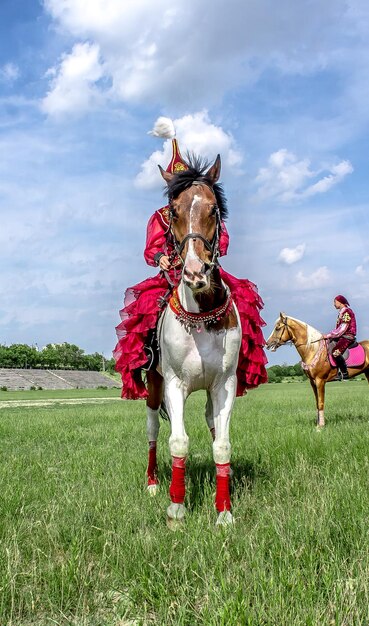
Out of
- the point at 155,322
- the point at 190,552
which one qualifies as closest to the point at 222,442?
the point at 190,552

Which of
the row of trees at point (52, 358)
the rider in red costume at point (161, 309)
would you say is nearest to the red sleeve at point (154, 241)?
the rider in red costume at point (161, 309)

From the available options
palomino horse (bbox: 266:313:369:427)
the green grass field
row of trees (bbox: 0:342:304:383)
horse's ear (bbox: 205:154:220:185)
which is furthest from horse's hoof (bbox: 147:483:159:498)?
row of trees (bbox: 0:342:304:383)

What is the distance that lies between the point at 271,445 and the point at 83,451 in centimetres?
332

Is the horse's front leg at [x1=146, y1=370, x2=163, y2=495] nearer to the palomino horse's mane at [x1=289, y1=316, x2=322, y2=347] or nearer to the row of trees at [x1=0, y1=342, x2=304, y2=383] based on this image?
the palomino horse's mane at [x1=289, y1=316, x2=322, y2=347]

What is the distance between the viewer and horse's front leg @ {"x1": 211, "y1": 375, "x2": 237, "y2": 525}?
4.58 m

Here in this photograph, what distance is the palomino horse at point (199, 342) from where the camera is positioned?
441 centimetres

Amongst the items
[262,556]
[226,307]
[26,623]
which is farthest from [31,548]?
[226,307]

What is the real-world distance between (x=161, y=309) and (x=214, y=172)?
4.87 ft

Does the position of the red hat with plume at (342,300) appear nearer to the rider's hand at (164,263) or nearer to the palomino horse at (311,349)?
the palomino horse at (311,349)

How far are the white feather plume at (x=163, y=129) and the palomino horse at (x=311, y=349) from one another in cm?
943

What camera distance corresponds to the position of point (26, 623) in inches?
116

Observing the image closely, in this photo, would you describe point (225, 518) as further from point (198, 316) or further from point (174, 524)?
point (198, 316)

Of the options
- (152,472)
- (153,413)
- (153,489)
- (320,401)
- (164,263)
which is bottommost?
(153,489)

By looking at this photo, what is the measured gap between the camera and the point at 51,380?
10919 centimetres
